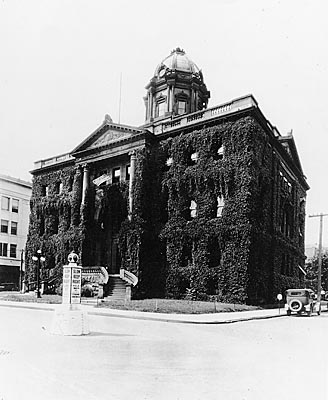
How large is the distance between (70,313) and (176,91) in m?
26.7

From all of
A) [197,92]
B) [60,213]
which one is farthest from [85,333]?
[197,92]

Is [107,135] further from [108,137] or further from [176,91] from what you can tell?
[176,91]

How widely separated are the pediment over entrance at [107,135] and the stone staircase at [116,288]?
8.99 meters

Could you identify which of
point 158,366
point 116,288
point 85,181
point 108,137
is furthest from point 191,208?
point 158,366

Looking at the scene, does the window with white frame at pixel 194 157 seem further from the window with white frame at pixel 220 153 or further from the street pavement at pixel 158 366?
the street pavement at pixel 158 366

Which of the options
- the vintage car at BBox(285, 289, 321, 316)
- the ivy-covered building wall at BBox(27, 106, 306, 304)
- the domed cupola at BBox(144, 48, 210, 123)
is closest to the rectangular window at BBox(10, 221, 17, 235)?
the ivy-covered building wall at BBox(27, 106, 306, 304)

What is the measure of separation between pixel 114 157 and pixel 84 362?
2466cm

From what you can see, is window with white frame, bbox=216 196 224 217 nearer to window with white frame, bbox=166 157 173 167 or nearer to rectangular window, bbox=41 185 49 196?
window with white frame, bbox=166 157 173 167

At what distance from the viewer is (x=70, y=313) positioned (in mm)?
11625

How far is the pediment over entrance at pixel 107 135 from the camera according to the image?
3098cm

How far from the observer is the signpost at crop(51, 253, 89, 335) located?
1152 centimetres

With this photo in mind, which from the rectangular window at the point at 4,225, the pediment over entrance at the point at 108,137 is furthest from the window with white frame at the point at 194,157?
the rectangular window at the point at 4,225

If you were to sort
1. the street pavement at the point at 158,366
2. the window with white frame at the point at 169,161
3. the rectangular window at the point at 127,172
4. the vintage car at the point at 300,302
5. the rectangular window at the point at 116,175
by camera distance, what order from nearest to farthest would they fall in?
1. the street pavement at the point at 158,366
2. the vintage car at the point at 300,302
3. the window with white frame at the point at 169,161
4. the rectangular window at the point at 127,172
5. the rectangular window at the point at 116,175

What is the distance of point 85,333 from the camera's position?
11.7 metres
